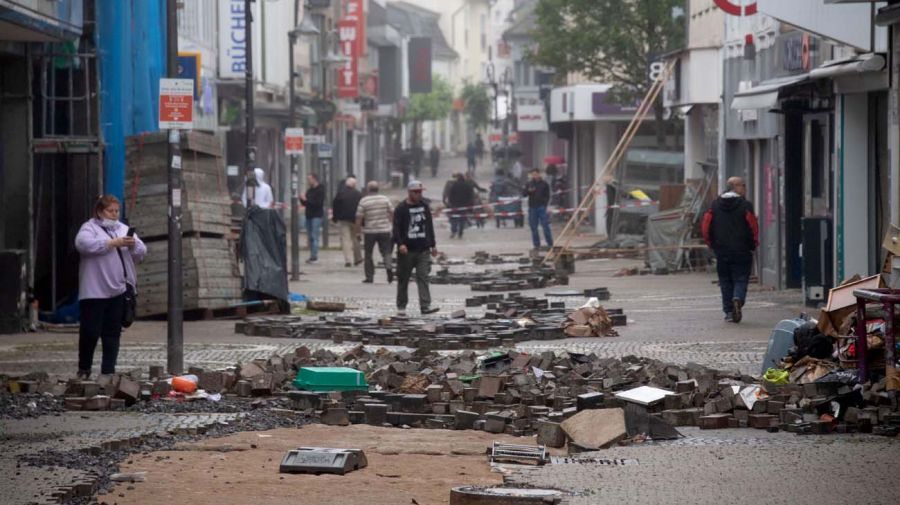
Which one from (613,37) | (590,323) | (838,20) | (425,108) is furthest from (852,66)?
(425,108)

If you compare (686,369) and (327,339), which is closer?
(686,369)

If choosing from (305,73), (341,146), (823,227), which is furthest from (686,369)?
(341,146)

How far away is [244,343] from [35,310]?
303cm

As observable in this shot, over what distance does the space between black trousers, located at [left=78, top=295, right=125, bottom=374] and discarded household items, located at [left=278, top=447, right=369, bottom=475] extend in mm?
5191

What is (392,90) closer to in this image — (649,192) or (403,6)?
(403,6)

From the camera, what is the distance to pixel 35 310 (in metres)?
20.7

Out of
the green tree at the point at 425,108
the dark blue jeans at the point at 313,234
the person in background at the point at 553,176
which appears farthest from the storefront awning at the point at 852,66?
the green tree at the point at 425,108

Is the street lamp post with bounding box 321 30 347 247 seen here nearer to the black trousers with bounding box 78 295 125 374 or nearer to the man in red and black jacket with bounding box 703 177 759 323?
the man in red and black jacket with bounding box 703 177 759 323

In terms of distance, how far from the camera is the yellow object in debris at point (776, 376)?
1365cm

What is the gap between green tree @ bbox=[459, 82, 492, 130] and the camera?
123 metres

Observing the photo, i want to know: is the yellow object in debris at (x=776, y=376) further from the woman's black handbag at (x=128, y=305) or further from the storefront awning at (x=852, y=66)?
the storefront awning at (x=852, y=66)

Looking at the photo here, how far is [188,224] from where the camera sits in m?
22.1

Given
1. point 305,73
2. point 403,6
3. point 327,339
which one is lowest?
point 327,339

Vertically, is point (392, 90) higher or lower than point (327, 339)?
higher
